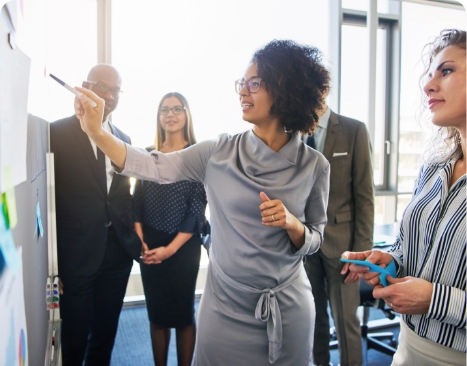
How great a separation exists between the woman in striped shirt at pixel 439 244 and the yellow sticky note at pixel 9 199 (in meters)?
0.81

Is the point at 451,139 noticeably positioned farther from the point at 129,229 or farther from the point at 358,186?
the point at 129,229

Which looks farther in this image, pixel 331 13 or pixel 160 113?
pixel 331 13

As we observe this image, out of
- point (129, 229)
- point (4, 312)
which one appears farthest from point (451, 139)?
point (129, 229)

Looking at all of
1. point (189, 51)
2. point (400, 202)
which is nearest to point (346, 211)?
point (189, 51)

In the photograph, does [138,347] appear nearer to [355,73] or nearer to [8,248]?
[8,248]

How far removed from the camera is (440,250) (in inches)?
35.8

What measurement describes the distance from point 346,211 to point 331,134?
42cm

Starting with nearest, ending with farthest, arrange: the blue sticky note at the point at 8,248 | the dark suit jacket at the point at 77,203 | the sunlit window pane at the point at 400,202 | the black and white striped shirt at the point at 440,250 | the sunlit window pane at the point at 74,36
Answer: the blue sticky note at the point at 8,248 < the black and white striped shirt at the point at 440,250 < the dark suit jacket at the point at 77,203 < the sunlit window pane at the point at 74,36 < the sunlit window pane at the point at 400,202

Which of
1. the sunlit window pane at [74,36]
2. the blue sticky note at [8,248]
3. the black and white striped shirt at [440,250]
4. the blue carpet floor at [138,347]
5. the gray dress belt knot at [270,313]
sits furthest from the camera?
the sunlit window pane at [74,36]

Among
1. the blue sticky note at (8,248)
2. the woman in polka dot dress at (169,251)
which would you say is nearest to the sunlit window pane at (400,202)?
the woman in polka dot dress at (169,251)

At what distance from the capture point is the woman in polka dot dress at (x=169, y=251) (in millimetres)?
1994

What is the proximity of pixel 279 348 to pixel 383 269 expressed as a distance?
1.42 ft

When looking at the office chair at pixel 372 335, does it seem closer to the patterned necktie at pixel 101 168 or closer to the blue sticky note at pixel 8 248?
the patterned necktie at pixel 101 168

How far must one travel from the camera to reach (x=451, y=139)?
Answer: 108 cm
